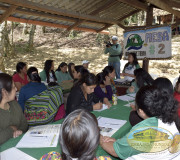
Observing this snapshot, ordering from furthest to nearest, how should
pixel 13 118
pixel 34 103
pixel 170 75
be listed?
pixel 170 75
pixel 34 103
pixel 13 118

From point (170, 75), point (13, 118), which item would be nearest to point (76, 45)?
point (170, 75)

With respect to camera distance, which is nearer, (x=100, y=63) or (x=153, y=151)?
(x=153, y=151)

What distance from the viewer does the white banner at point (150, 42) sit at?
4.87m

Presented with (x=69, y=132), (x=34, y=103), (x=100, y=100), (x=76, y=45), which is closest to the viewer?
(x=69, y=132)

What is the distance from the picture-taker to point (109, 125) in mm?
1873

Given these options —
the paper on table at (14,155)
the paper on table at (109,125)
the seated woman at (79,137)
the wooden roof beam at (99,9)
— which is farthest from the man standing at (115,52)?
the seated woman at (79,137)

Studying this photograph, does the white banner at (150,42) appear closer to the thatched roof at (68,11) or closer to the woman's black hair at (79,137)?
the thatched roof at (68,11)

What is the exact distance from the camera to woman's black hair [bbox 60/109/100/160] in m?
0.89

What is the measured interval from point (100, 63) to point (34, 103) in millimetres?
8620

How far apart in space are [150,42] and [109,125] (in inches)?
158

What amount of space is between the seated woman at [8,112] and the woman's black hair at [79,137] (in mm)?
965

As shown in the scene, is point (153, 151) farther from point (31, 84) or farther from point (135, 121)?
point (31, 84)

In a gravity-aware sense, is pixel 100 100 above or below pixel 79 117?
below

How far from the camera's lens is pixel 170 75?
805cm
